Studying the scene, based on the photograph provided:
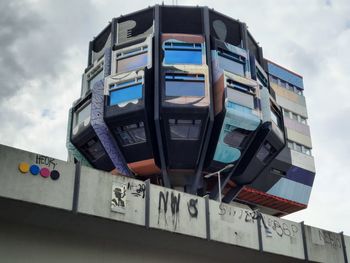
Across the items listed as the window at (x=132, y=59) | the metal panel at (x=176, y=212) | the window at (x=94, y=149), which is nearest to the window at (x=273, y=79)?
→ the window at (x=132, y=59)

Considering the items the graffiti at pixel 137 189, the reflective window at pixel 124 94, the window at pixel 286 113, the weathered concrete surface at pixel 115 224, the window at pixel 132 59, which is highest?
the window at pixel 286 113

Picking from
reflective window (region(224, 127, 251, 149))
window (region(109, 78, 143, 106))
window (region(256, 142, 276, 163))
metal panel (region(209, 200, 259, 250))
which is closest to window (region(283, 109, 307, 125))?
window (region(256, 142, 276, 163))

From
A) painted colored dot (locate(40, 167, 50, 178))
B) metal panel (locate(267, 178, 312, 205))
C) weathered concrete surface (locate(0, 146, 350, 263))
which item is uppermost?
metal panel (locate(267, 178, 312, 205))

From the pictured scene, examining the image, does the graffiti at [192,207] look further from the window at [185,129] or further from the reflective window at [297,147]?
the reflective window at [297,147]

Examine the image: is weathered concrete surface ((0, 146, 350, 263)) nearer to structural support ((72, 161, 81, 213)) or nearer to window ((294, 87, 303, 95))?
structural support ((72, 161, 81, 213))

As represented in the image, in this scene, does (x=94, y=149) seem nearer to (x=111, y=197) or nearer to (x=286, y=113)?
(x=286, y=113)

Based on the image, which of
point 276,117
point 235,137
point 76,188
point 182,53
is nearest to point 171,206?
point 76,188

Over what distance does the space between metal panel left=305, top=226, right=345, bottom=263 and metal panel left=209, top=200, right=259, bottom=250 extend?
4.82 metres

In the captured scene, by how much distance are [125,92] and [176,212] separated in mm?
27394

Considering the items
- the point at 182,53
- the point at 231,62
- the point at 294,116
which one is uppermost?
the point at 294,116

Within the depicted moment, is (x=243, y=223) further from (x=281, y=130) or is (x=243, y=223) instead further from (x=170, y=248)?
(x=281, y=130)

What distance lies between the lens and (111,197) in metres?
20.6

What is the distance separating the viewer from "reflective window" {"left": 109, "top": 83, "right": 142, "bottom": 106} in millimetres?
47781

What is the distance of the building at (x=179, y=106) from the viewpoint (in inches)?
1876
